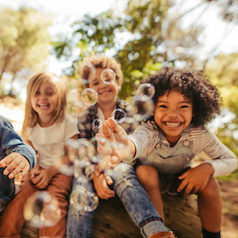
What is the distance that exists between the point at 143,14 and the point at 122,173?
274 centimetres

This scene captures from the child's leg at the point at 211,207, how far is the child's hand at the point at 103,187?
68cm

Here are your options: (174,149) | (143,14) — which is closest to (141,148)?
(174,149)

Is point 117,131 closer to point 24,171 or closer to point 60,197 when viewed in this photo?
point 24,171

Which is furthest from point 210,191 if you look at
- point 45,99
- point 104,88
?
point 45,99

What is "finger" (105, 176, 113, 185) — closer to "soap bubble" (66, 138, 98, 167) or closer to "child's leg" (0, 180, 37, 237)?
"soap bubble" (66, 138, 98, 167)

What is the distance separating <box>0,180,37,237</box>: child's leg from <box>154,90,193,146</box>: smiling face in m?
1.21

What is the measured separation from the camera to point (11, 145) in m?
1.24

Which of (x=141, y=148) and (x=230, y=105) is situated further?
(x=230, y=105)

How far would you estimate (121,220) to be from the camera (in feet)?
5.26

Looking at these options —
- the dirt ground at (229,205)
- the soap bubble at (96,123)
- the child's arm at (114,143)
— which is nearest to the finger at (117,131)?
the child's arm at (114,143)

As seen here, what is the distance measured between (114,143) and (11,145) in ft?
2.28

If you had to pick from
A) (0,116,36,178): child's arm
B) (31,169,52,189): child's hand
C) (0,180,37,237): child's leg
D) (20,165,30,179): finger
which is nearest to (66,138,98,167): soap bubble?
(31,169,52,189): child's hand

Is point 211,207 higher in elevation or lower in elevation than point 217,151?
lower

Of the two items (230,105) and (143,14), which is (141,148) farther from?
(230,105)
